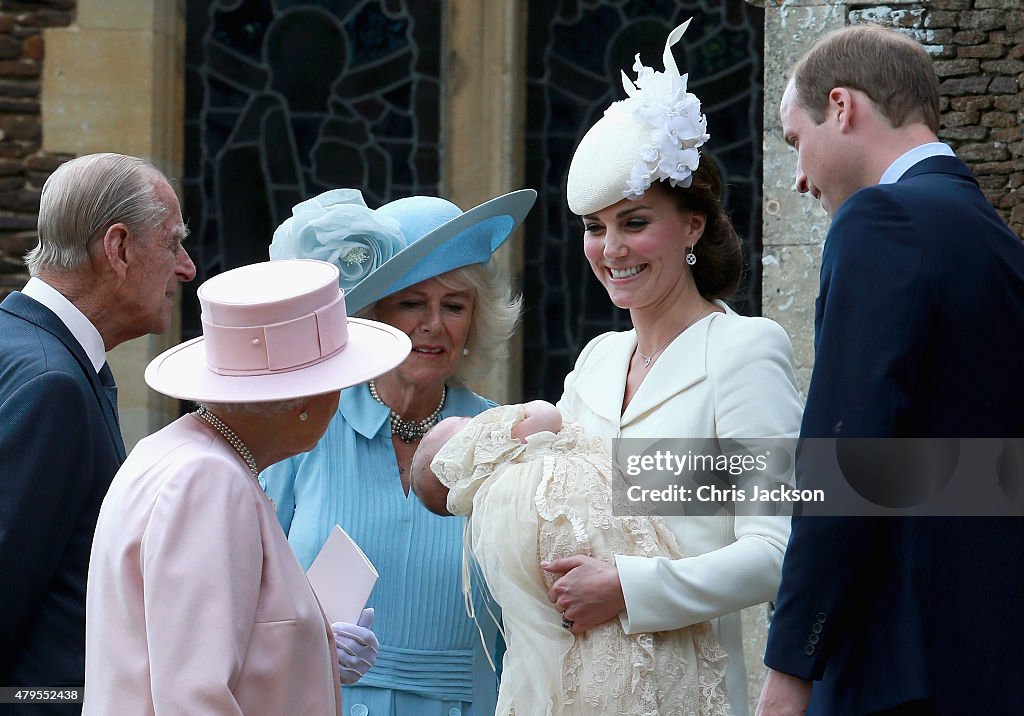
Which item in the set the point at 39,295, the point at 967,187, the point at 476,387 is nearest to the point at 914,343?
the point at 967,187

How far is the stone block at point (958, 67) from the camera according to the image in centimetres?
493

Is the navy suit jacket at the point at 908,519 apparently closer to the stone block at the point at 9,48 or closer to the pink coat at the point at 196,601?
the pink coat at the point at 196,601

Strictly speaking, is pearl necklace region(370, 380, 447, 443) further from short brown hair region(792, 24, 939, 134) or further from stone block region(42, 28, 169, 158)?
stone block region(42, 28, 169, 158)

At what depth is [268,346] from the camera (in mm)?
2312

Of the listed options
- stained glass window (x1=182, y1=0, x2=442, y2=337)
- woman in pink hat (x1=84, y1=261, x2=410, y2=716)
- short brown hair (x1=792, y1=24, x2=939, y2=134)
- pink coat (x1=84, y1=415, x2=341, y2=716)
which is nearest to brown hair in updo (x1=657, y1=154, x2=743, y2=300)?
short brown hair (x1=792, y1=24, x2=939, y2=134)

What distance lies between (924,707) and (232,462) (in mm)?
1198

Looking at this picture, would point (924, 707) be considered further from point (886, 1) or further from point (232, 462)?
point (886, 1)

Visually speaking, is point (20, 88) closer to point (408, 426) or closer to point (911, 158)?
point (408, 426)

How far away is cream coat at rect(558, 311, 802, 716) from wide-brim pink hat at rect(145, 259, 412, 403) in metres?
0.76

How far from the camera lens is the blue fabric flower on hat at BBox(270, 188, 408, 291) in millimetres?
3609

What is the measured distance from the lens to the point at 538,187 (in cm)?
668

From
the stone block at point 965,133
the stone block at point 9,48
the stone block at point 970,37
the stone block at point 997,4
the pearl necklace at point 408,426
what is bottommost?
the pearl necklace at point 408,426

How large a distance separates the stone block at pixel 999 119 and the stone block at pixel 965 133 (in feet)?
0.09

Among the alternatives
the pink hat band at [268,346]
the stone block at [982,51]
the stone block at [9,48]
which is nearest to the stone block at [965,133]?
the stone block at [982,51]
